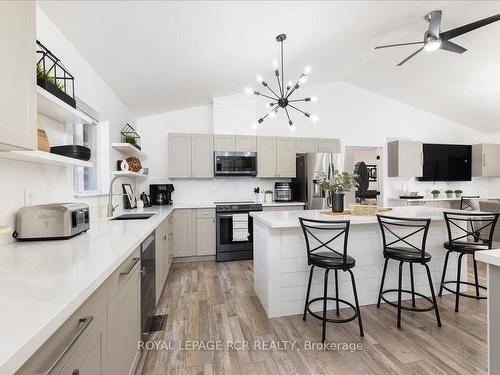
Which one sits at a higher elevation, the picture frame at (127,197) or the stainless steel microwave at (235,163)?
the stainless steel microwave at (235,163)

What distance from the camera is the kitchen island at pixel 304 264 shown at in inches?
92.0

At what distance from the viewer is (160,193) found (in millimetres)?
4238

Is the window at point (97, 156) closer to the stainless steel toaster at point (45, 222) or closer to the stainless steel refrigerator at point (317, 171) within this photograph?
the stainless steel toaster at point (45, 222)

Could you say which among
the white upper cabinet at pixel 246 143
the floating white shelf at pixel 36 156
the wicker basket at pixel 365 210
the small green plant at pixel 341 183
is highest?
the white upper cabinet at pixel 246 143

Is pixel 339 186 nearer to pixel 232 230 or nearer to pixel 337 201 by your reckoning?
pixel 337 201

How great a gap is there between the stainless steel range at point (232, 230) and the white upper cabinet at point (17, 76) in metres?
2.99

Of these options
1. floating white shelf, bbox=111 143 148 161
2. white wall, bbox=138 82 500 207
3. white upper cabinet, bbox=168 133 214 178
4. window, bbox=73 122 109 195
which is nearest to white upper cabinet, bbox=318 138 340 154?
white wall, bbox=138 82 500 207

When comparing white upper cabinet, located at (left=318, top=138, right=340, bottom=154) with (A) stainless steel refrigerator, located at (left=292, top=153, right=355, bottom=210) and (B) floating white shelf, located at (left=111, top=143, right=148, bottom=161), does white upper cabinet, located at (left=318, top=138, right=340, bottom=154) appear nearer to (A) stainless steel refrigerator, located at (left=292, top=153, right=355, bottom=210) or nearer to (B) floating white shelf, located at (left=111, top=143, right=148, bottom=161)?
Answer: (A) stainless steel refrigerator, located at (left=292, top=153, right=355, bottom=210)

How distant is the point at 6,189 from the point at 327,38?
11.7 ft

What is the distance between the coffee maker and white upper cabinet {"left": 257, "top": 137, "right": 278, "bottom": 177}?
167 centimetres

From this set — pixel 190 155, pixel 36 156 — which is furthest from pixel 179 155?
pixel 36 156

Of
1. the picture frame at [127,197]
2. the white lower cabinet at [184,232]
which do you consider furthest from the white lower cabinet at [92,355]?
the white lower cabinet at [184,232]

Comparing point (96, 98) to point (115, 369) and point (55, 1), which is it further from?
point (115, 369)

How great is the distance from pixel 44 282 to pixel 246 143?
3.88 metres
